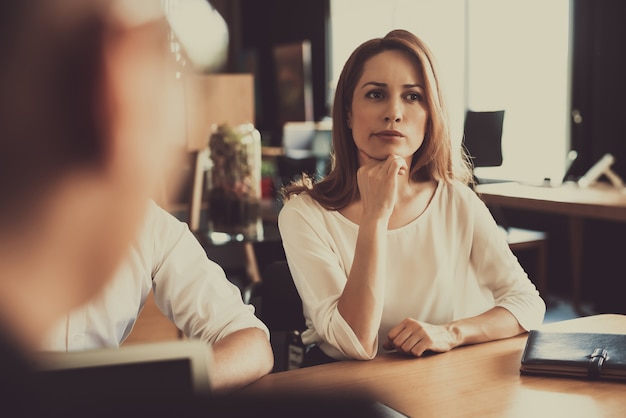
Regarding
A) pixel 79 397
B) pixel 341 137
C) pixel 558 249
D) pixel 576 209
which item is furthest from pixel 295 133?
pixel 79 397

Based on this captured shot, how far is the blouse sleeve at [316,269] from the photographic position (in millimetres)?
1505

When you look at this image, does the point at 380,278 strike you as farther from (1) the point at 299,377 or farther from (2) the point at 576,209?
(2) the point at 576,209

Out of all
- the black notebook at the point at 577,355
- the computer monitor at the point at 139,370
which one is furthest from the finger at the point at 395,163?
the computer monitor at the point at 139,370

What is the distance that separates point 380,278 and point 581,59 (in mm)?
4186

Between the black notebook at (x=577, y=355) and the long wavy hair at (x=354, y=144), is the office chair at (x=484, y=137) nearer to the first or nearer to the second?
the long wavy hair at (x=354, y=144)

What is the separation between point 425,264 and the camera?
5.70 feet

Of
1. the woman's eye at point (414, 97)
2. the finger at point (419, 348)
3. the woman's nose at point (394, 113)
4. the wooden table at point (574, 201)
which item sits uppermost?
the woman's eye at point (414, 97)

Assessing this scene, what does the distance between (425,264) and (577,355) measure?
1.84ft

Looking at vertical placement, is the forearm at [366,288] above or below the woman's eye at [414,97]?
below

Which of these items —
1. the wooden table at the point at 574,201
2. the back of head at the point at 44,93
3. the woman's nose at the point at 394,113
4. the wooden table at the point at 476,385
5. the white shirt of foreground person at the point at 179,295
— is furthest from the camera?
the wooden table at the point at 574,201

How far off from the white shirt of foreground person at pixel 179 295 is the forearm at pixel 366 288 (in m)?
0.22

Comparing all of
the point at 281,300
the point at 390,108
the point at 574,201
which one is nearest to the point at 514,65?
the point at 574,201

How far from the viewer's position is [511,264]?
1734 mm

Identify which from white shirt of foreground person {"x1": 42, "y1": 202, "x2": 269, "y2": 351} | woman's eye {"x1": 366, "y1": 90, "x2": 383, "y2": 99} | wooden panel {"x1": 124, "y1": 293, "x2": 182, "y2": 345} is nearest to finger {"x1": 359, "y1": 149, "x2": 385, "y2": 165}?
woman's eye {"x1": 366, "y1": 90, "x2": 383, "y2": 99}
